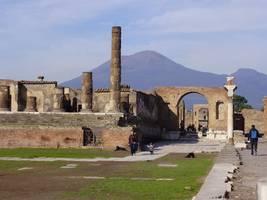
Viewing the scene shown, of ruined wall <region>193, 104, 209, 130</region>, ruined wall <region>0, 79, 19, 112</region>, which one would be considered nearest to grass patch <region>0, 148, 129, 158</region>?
ruined wall <region>0, 79, 19, 112</region>

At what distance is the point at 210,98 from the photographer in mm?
63906

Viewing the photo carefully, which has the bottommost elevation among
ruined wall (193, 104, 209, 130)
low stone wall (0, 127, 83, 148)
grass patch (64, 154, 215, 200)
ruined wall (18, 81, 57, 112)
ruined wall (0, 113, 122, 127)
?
grass patch (64, 154, 215, 200)

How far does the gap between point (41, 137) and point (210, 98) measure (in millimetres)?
31678

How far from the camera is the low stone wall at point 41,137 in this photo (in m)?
34.6

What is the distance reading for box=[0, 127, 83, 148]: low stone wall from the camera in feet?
113

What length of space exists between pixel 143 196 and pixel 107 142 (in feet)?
74.9

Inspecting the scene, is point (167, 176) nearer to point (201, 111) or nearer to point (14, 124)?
point (14, 124)

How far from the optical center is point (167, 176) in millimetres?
16797

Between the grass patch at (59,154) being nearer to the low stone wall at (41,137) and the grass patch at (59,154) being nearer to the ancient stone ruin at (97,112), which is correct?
the low stone wall at (41,137)

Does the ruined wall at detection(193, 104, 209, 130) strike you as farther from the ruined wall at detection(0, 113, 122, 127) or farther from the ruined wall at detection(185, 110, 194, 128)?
the ruined wall at detection(0, 113, 122, 127)

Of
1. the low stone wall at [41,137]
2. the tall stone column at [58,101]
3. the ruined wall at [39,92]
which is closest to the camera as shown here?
the low stone wall at [41,137]

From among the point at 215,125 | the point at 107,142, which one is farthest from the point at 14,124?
the point at 215,125

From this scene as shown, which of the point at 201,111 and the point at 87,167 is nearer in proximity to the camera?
the point at 87,167

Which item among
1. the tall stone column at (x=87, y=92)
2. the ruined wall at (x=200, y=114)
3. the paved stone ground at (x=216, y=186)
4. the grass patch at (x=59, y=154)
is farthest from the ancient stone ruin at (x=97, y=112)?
the paved stone ground at (x=216, y=186)
